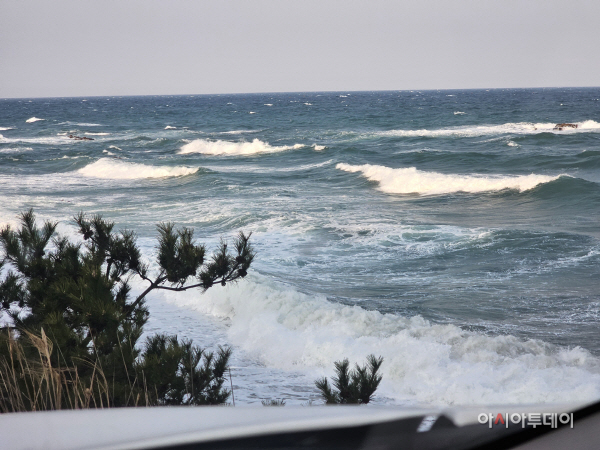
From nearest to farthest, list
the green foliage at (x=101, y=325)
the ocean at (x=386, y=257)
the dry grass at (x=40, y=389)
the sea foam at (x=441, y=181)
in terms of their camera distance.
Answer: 1. the dry grass at (x=40, y=389)
2. the green foliage at (x=101, y=325)
3. the ocean at (x=386, y=257)
4. the sea foam at (x=441, y=181)

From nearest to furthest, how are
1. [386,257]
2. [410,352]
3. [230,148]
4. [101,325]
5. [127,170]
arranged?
[101,325]
[410,352]
[386,257]
[127,170]
[230,148]

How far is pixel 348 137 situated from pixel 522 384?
108 ft

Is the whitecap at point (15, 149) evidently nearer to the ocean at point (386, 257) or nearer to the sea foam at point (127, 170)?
the ocean at point (386, 257)

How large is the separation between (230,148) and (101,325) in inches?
1204

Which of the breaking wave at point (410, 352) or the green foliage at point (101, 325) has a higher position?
the green foliage at point (101, 325)

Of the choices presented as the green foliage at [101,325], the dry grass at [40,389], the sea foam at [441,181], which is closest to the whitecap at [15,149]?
the sea foam at [441,181]

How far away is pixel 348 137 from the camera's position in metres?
37.2

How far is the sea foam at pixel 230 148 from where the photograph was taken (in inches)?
1250

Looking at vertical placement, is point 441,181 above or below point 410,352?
above

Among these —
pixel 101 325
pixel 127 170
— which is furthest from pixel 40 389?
pixel 127 170

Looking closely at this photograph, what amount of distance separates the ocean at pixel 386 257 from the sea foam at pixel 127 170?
14 centimetres

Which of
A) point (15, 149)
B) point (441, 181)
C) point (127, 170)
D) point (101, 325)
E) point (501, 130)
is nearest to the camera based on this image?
point (101, 325)

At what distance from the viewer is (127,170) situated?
2484 centimetres

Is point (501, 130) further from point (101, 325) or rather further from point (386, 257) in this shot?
point (101, 325)
